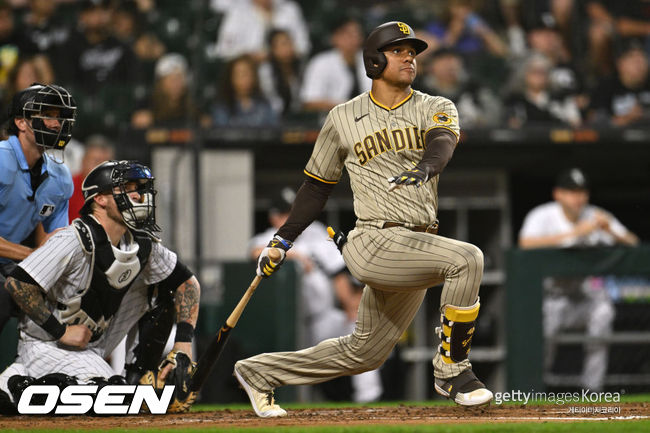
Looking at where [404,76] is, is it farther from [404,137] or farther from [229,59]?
[229,59]

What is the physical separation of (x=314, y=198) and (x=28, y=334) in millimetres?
1627

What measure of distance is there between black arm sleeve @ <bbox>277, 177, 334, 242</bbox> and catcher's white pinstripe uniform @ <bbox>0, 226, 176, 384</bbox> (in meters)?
0.76

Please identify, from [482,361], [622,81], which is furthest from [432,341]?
[622,81]

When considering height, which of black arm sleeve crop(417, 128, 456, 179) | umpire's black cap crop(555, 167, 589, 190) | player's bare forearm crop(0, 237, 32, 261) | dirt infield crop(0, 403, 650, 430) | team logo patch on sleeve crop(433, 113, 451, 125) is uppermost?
team logo patch on sleeve crop(433, 113, 451, 125)

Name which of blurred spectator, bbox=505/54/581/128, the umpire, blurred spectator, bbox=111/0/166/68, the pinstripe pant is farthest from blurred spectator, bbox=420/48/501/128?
the pinstripe pant

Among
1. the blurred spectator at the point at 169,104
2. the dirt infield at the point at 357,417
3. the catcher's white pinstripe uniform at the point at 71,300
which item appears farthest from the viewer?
the blurred spectator at the point at 169,104

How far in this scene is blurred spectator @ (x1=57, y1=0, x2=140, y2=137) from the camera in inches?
407

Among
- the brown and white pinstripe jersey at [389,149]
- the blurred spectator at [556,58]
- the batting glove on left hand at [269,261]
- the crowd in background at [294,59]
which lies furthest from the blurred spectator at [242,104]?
the brown and white pinstripe jersey at [389,149]

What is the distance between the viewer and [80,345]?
5.31 metres

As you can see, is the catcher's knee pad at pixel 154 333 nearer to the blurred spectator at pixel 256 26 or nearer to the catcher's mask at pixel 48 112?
the catcher's mask at pixel 48 112

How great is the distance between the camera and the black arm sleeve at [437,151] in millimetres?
4423

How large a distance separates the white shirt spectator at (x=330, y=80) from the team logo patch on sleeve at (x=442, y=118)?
18.8 ft

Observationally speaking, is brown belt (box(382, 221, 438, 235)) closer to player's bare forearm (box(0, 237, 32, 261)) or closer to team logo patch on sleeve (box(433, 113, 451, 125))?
team logo patch on sleeve (box(433, 113, 451, 125))

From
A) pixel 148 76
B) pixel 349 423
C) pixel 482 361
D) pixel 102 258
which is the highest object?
pixel 148 76
